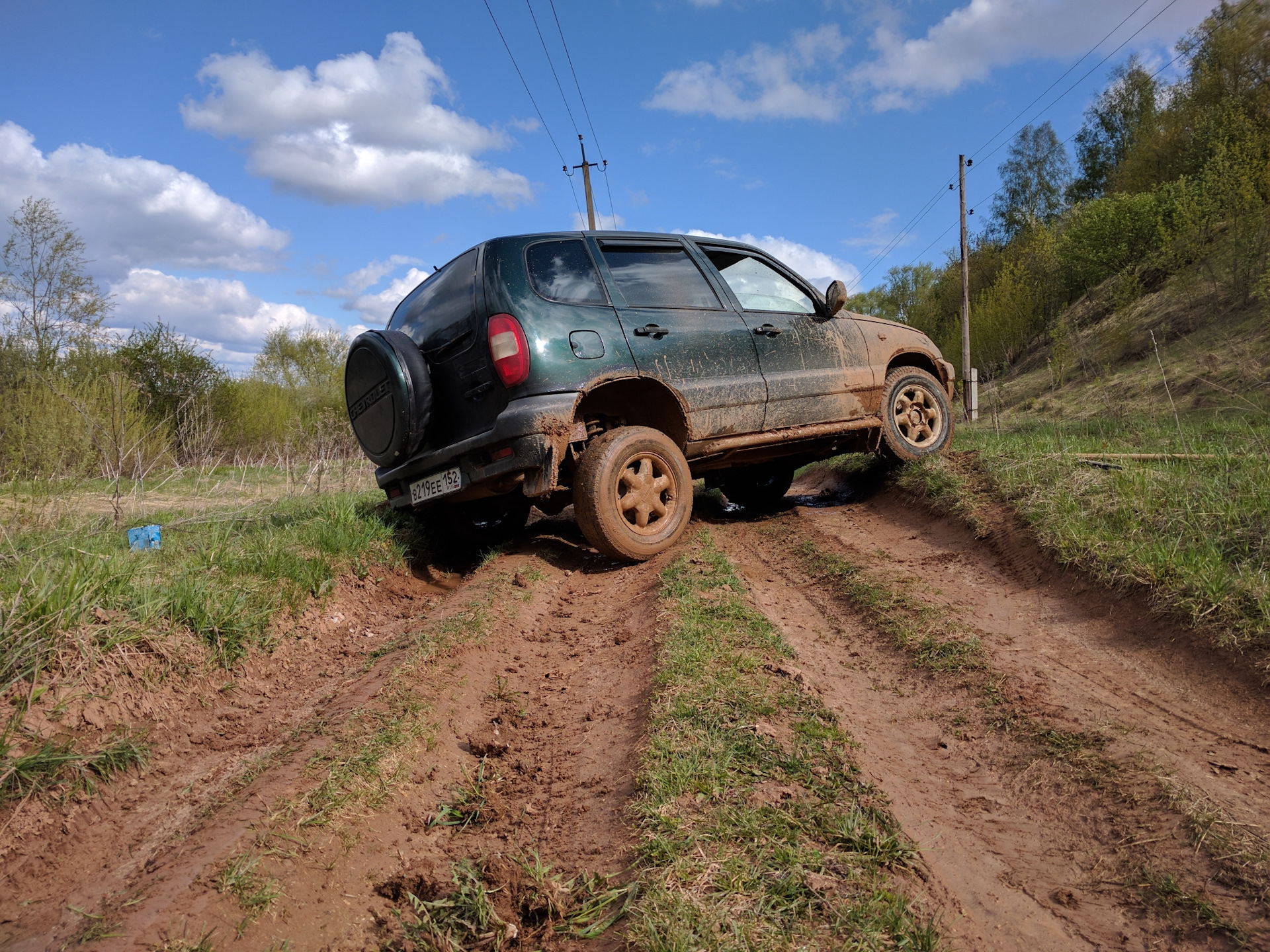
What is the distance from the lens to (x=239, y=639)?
326cm

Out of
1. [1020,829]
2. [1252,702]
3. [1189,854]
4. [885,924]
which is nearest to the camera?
[885,924]

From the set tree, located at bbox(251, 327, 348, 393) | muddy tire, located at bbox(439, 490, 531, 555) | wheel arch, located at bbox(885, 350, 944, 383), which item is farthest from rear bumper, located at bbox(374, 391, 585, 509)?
tree, located at bbox(251, 327, 348, 393)

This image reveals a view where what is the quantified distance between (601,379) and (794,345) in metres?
1.78

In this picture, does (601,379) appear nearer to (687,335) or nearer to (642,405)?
(642,405)

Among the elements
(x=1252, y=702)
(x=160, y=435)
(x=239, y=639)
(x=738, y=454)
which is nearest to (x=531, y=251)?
(x=738, y=454)

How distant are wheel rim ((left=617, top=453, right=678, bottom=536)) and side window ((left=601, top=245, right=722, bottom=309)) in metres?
1.04

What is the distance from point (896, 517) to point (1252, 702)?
297cm

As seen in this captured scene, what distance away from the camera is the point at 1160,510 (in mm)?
3947

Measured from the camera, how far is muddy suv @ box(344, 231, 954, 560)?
3996mm

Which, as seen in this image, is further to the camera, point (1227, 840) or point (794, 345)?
point (794, 345)

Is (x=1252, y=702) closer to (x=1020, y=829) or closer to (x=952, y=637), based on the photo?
(x=952, y=637)

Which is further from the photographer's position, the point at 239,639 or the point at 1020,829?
the point at 239,639

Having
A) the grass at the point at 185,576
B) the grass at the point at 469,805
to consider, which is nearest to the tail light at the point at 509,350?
the grass at the point at 185,576

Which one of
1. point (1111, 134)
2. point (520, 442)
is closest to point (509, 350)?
point (520, 442)
